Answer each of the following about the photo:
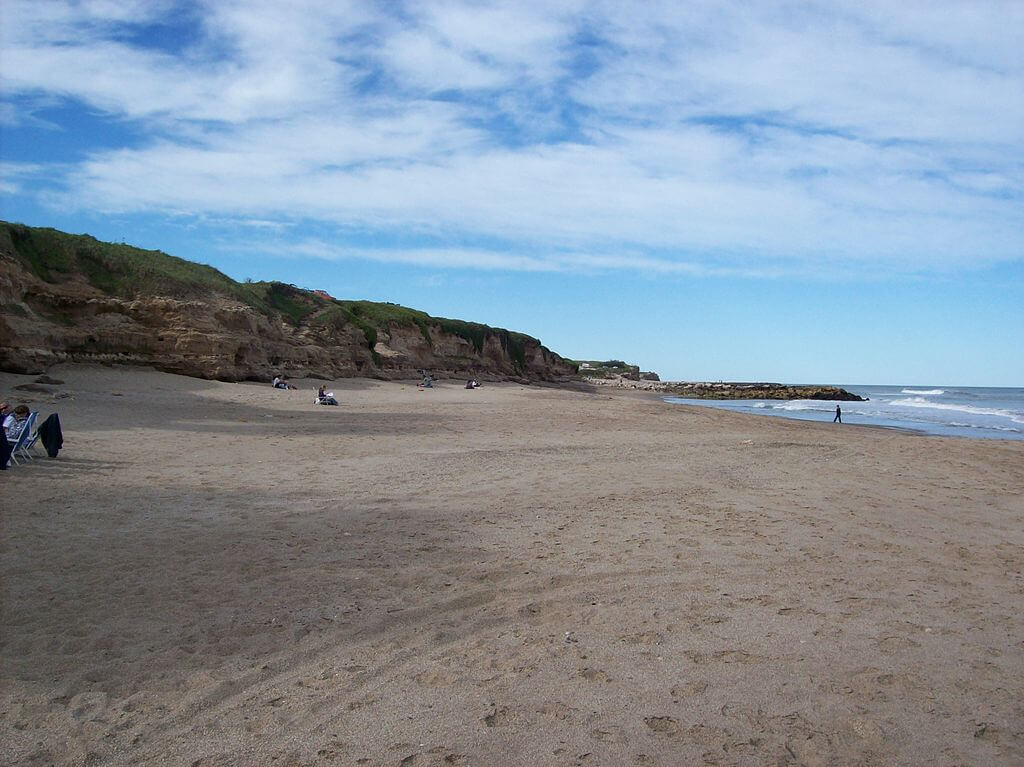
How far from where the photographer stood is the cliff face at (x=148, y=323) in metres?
23.5

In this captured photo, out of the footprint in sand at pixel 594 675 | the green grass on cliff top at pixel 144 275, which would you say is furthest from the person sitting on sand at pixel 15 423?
the green grass on cliff top at pixel 144 275

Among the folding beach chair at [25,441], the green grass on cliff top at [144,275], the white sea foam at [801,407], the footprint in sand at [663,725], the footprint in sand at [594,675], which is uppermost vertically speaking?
the green grass on cliff top at [144,275]

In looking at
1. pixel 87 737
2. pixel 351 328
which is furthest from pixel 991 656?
pixel 351 328

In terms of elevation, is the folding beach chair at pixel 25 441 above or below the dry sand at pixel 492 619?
above

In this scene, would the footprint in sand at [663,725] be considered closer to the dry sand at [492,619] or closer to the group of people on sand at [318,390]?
the dry sand at [492,619]

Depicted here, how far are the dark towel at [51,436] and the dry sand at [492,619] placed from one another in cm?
27

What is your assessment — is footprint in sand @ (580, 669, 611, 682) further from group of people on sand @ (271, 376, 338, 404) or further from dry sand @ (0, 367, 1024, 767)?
group of people on sand @ (271, 376, 338, 404)

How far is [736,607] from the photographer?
206 inches

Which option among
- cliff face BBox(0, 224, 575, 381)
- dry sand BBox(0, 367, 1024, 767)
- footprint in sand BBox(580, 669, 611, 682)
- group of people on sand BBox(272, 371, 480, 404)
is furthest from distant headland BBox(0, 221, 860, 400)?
footprint in sand BBox(580, 669, 611, 682)

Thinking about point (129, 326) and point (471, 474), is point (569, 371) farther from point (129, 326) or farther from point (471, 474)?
point (471, 474)

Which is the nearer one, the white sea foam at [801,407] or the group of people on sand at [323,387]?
the group of people on sand at [323,387]

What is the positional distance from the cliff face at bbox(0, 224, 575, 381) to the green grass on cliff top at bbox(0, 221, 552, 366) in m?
0.06

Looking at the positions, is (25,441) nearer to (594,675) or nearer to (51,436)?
(51,436)

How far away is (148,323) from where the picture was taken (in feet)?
90.6
